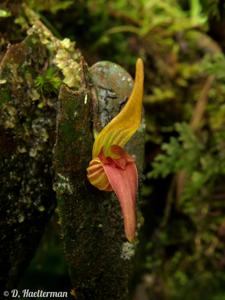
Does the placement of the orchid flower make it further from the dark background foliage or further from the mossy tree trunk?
the dark background foliage

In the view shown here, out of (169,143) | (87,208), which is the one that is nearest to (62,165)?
(87,208)

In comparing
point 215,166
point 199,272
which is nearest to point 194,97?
point 215,166

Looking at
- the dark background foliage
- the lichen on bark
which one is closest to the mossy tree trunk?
the lichen on bark

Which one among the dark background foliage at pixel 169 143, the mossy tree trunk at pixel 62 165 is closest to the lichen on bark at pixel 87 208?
the mossy tree trunk at pixel 62 165

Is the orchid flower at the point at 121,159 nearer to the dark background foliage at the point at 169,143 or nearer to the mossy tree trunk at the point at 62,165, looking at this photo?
the mossy tree trunk at the point at 62,165

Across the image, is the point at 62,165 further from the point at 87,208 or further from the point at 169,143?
the point at 169,143

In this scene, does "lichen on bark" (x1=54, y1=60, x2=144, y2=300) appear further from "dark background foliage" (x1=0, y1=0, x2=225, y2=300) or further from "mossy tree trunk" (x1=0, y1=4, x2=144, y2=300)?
"dark background foliage" (x1=0, y1=0, x2=225, y2=300)

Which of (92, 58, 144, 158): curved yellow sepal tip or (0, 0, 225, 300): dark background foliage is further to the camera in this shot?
(0, 0, 225, 300): dark background foliage

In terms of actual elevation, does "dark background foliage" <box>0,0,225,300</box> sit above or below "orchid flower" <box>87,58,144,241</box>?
above
